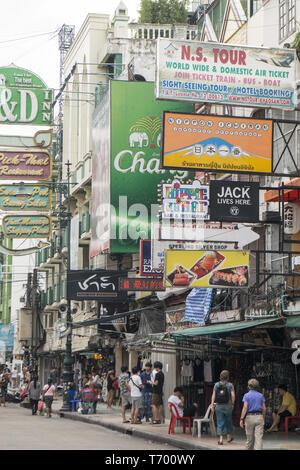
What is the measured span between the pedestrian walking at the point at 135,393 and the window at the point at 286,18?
34.8 feet

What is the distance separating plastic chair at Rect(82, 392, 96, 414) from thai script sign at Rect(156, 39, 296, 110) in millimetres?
15243

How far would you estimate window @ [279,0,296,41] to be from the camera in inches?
979

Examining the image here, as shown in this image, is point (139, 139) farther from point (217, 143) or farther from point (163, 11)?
point (217, 143)

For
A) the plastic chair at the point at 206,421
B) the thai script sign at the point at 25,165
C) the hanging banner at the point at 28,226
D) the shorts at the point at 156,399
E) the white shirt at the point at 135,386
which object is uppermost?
the thai script sign at the point at 25,165

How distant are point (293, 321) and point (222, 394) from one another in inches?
87.5

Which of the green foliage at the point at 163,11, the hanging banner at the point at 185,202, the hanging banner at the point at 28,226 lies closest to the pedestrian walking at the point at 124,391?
the hanging banner at the point at 185,202

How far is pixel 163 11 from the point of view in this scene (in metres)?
49.7

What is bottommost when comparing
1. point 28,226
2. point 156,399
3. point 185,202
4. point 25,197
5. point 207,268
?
point 156,399

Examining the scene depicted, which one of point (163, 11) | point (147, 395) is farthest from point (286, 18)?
point (163, 11)

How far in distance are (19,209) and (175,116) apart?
23365 mm

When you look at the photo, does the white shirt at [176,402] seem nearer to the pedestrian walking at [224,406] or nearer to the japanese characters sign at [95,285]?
the pedestrian walking at [224,406]

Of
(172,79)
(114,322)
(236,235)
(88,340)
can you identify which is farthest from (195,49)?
(88,340)

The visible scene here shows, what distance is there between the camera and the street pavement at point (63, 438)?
762 inches

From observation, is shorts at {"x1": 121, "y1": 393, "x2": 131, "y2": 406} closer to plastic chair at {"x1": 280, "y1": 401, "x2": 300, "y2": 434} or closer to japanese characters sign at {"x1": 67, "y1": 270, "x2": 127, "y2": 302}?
plastic chair at {"x1": 280, "y1": 401, "x2": 300, "y2": 434}
